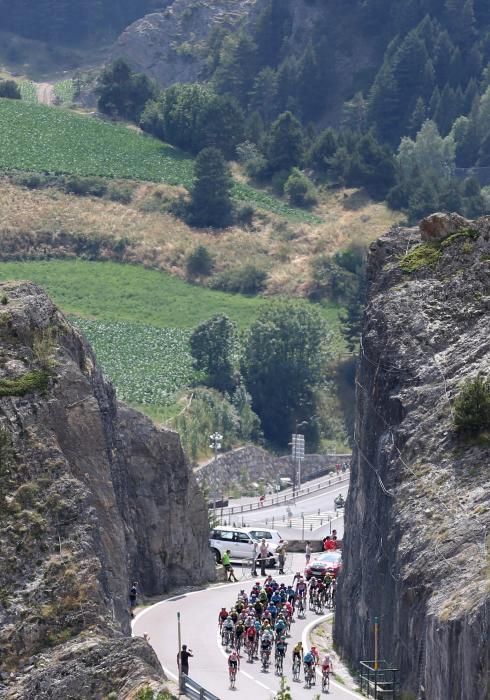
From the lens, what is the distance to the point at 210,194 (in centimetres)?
18862

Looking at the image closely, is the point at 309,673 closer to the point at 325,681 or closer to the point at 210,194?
the point at 325,681

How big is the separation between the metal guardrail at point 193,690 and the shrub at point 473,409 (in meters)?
10.7

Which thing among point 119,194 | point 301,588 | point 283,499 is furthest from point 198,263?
point 301,588

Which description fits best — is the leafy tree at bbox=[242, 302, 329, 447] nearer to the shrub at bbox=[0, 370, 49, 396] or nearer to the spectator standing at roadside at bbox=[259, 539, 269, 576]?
the spectator standing at roadside at bbox=[259, 539, 269, 576]

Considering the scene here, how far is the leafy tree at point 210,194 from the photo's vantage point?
189 m

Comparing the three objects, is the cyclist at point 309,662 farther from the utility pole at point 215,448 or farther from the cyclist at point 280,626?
the utility pole at point 215,448

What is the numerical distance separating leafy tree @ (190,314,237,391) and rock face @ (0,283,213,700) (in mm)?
79303

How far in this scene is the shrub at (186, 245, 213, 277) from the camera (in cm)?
17738

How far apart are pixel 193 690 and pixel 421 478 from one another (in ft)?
34.0

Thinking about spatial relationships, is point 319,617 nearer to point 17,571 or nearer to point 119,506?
point 119,506

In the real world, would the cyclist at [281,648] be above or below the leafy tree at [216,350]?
below

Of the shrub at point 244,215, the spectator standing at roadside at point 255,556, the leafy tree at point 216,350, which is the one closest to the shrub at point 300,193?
the shrub at point 244,215

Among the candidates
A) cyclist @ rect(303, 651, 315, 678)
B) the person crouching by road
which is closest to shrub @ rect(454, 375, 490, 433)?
cyclist @ rect(303, 651, 315, 678)

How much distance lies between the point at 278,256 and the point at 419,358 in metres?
119
